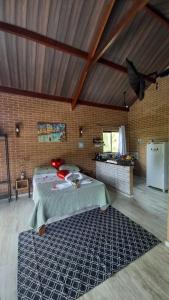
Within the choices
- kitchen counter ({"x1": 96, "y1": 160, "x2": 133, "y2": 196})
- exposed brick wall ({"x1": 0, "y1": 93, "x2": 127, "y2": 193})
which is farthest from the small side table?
kitchen counter ({"x1": 96, "y1": 160, "x2": 133, "y2": 196})

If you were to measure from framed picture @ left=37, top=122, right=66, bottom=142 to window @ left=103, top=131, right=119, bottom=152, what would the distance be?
1.74 metres

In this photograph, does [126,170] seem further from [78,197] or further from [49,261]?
Answer: [49,261]

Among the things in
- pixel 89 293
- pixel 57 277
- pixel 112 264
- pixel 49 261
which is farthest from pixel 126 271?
pixel 49 261

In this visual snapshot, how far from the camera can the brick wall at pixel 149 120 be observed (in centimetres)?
472

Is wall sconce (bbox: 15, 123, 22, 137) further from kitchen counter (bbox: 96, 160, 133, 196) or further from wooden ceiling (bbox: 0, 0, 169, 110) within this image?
kitchen counter (bbox: 96, 160, 133, 196)

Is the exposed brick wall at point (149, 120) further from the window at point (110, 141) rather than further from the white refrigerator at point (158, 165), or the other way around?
the white refrigerator at point (158, 165)

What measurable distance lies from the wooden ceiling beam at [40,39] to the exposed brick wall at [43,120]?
1.73 meters

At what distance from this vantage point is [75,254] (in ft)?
6.56

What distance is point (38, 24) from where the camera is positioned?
2.66 meters

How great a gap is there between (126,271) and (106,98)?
15.5 ft

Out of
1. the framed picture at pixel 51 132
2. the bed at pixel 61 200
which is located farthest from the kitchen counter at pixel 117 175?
the framed picture at pixel 51 132

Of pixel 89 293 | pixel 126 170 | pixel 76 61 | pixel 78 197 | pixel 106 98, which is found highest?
pixel 76 61

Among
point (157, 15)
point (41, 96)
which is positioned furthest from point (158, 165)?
point (41, 96)

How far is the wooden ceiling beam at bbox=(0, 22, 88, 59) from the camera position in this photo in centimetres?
260
